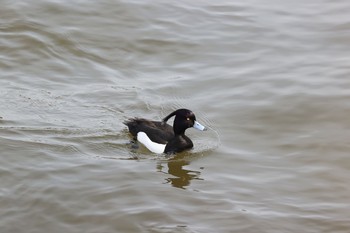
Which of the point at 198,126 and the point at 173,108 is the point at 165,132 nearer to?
the point at 198,126

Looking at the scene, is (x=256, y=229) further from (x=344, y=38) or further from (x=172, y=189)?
(x=344, y=38)

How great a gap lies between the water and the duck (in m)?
0.20

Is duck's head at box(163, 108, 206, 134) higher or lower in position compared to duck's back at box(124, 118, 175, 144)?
higher

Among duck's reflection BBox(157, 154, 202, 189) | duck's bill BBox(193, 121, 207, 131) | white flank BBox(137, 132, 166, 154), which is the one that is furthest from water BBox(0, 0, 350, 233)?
duck's bill BBox(193, 121, 207, 131)

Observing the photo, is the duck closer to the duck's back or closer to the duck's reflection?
the duck's back

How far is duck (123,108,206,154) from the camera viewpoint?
1205 cm

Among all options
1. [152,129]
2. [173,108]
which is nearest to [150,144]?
[152,129]

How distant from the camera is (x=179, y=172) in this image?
11.3 meters

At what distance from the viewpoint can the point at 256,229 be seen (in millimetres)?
9188

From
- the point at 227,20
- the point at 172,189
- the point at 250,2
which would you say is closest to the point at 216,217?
the point at 172,189

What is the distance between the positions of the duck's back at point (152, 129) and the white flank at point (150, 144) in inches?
2.1

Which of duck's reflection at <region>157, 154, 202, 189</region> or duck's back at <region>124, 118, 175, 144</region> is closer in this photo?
duck's reflection at <region>157, 154, 202, 189</region>

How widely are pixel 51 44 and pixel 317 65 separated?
5.09 metres

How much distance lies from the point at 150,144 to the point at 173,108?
1343mm
